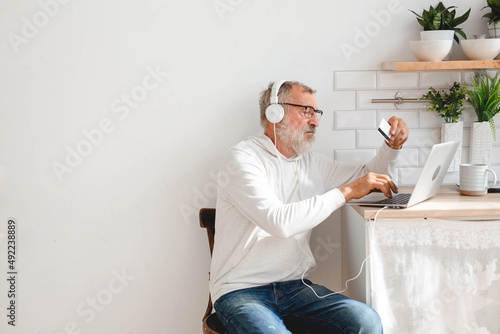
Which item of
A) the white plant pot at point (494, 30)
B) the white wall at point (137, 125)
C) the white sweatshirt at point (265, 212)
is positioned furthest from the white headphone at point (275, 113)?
the white plant pot at point (494, 30)

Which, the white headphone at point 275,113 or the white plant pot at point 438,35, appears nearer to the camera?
the white headphone at point 275,113

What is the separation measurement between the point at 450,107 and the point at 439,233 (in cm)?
68

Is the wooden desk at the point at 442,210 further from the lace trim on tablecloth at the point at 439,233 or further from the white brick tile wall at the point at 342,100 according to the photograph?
the white brick tile wall at the point at 342,100

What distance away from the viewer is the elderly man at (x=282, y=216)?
1990 millimetres

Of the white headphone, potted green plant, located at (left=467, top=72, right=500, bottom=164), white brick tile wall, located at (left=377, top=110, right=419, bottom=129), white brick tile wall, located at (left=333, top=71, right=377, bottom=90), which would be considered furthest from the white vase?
the white headphone

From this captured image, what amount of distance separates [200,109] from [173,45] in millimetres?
298

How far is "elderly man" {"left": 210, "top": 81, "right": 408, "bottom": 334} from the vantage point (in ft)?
6.53

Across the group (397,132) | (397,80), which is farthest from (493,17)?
(397,132)

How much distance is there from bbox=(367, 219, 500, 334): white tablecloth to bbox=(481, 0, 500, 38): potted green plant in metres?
0.90

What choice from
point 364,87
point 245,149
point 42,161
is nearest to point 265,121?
point 245,149

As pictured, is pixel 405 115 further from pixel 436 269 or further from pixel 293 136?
pixel 436 269

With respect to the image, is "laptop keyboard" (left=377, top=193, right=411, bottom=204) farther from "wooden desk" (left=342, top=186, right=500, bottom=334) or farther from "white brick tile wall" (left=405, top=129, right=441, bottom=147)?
"white brick tile wall" (left=405, top=129, right=441, bottom=147)

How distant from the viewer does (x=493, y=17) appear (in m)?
2.44

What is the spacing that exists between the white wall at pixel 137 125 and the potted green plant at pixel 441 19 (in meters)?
0.08
